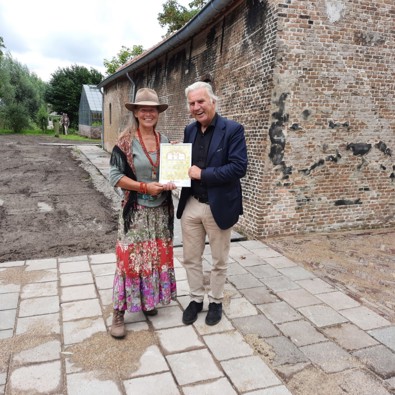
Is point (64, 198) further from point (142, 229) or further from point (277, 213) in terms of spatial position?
point (142, 229)

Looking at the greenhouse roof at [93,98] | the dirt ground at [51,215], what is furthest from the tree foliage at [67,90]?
the dirt ground at [51,215]

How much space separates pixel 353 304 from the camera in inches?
151

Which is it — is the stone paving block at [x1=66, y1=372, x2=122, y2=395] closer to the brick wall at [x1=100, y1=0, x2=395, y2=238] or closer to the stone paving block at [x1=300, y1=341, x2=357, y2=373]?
the stone paving block at [x1=300, y1=341, x2=357, y2=373]

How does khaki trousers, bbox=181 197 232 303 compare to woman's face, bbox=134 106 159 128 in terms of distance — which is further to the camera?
khaki trousers, bbox=181 197 232 303

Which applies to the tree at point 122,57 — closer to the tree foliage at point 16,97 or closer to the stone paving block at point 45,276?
the tree foliage at point 16,97

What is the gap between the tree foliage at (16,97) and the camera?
1310 inches

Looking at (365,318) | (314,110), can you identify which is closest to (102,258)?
(365,318)

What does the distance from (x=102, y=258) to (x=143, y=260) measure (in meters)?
2.05

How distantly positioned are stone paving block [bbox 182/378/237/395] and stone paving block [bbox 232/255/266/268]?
7.79 feet

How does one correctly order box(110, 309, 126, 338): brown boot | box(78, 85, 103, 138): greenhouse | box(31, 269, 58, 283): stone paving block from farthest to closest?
box(78, 85, 103, 138): greenhouse < box(31, 269, 58, 283): stone paving block < box(110, 309, 126, 338): brown boot

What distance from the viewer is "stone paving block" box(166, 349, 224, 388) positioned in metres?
2.63

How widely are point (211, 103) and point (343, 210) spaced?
4.56 meters

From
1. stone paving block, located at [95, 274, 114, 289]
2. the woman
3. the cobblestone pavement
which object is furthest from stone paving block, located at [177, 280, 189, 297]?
stone paving block, located at [95, 274, 114, 289]

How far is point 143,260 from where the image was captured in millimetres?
3148
